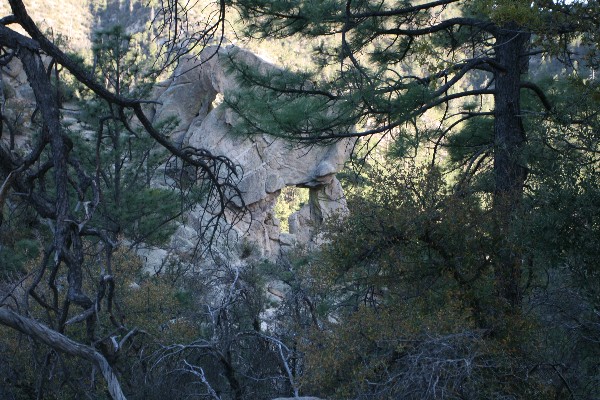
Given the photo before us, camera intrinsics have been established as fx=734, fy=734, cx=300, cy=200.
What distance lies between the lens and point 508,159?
26.0 ft

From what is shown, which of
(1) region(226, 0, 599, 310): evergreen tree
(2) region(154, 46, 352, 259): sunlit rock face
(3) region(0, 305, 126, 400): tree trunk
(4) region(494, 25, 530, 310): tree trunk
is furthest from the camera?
(2) region(154, 46, 352, 259): sunlit rock face

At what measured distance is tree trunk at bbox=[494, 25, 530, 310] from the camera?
6.85m

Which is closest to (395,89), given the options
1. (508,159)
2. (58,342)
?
(508,159)

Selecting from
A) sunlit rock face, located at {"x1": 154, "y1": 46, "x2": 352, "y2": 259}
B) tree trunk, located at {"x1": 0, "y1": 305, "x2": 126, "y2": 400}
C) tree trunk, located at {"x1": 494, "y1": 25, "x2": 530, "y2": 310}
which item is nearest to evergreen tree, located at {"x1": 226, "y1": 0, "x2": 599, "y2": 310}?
tree trunk, located at {"x1": 494, "y1": 25, "x2": 530, "y2": 310}

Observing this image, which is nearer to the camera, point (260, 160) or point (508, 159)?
point (508, 159)

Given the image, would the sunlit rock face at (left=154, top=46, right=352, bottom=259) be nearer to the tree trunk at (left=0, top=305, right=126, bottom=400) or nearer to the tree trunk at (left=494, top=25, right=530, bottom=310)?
the tree trunk at (left=494, top=25, right=530, bottom=310)

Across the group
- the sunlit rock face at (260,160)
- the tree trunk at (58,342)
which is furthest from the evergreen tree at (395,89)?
the sunlit rock face at (260,160)

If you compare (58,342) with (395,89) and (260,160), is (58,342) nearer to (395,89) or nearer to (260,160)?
(395,89)

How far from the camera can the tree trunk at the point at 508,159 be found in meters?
6.85

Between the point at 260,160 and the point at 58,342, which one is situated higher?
the point at 260,160

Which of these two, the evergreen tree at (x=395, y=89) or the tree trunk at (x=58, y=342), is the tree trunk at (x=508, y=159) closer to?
the evergreen tree at (x=395, y=89)

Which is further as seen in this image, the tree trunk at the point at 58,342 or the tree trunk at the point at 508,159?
the tree trunk at the point at 508,159

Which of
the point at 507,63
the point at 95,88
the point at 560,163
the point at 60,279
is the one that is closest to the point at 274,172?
the point at 60,279

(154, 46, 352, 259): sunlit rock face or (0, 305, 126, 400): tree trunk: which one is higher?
(154, 46, 352, 259): sunlit rock face
